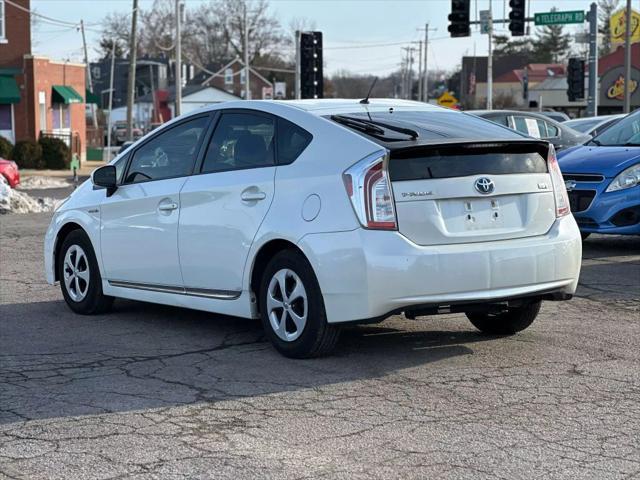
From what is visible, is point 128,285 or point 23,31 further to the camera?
point 23,31

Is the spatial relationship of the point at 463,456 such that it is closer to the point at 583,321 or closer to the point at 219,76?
the point at 583,321

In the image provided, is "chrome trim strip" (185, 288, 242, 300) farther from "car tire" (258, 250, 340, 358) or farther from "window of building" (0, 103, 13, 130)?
"window of building" (0, 103, 13, 130)

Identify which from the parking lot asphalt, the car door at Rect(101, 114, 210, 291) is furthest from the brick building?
the parking lot asphalt

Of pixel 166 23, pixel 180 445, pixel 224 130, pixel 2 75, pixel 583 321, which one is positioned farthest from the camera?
pixel 166 23

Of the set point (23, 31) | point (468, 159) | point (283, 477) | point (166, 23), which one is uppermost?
point (166, 23)

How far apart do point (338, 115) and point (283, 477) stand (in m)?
3.05

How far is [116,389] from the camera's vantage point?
6164mm

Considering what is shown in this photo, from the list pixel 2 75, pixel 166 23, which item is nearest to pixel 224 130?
pixel 2 75

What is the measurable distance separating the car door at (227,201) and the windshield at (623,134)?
6.50 m

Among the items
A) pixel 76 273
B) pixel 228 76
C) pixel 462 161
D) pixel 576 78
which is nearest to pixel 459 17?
pixel 576 78

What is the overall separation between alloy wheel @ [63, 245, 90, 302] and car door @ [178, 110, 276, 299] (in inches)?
56.0

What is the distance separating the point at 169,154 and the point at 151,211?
0.45m

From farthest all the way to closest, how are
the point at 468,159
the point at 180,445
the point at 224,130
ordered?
the point at 224,130 < the point at 468,159 < the point at 180,445

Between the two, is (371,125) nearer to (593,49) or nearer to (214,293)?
(214,293)
